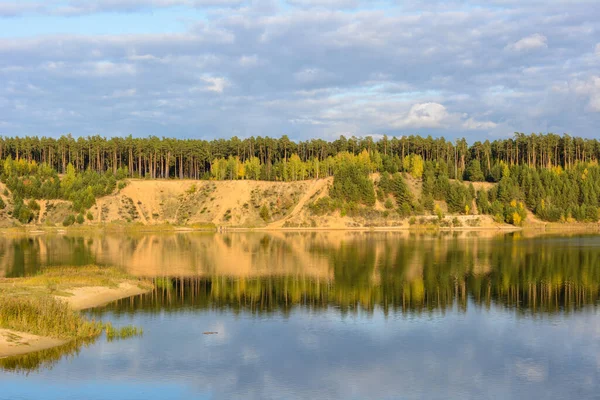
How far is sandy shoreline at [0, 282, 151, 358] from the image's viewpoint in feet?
109

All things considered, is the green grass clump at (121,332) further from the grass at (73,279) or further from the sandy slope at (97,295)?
the grass at (73,279)

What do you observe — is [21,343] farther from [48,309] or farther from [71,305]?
[71,305]

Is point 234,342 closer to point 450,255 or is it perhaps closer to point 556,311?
point 556,311

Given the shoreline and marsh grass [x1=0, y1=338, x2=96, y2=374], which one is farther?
the shoreline

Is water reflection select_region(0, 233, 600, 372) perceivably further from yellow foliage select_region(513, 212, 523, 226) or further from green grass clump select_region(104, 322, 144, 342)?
yellow foliage select_region(513, 212, 523, 226)

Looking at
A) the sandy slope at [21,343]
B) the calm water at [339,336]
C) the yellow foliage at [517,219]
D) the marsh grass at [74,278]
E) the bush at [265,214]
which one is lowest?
the calm water at [339,336]

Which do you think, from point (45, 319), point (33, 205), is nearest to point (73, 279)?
point (45, 319)

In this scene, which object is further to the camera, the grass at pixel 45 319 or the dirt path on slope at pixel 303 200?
the dirt path on slope at pixel 303 200

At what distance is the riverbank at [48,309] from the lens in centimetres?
3459

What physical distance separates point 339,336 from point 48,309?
17.5 meters

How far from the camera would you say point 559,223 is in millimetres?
169250

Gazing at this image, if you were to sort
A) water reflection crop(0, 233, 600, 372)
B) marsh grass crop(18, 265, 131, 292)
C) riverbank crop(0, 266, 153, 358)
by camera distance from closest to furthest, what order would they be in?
riverbank crop(0, 266, 153, 358) → water reflection crop(0, 233, 600, 372) → marsh grass crop(18, 265, 131, 292)

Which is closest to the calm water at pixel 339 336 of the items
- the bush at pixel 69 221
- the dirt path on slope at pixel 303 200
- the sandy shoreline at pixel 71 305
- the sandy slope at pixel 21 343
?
the sandy slope at pixel 21 343

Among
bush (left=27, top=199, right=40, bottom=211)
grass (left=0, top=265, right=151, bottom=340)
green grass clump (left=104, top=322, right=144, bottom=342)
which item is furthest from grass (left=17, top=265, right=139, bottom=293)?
bush (left=27, top=199, right=40, bottom=211)
